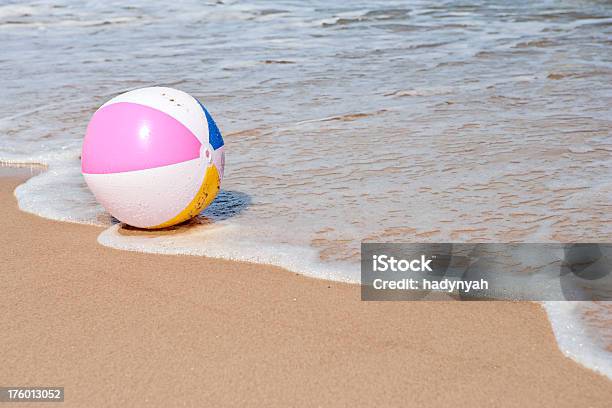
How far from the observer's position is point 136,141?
187 inches

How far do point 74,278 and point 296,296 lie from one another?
46.2 inches

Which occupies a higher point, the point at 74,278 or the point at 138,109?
the point at 138,109

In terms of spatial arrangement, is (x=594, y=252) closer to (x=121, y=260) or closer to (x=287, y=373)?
(x=287, y=373)

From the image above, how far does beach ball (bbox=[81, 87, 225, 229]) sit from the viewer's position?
4.73 m

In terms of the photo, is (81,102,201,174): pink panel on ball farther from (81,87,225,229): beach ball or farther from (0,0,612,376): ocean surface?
(0,0,612,376): ocean surface

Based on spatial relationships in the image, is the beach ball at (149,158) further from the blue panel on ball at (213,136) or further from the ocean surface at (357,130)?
the ocean surface at (357,130)

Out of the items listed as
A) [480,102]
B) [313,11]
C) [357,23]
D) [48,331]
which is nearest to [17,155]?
[48,331]

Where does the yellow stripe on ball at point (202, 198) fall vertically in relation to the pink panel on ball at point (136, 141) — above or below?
below

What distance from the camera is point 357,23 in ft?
55.4

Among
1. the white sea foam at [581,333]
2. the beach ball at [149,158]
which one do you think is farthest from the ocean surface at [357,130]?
the beach ball at [149,158]

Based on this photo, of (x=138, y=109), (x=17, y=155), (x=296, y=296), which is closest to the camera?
(x=296, y=296)

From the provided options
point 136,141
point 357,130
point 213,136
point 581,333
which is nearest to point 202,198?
point 213,136

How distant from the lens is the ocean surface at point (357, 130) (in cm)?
496

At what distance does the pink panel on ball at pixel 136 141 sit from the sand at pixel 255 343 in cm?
56
